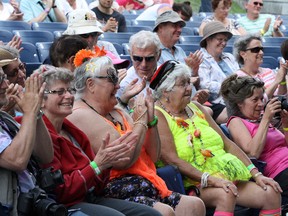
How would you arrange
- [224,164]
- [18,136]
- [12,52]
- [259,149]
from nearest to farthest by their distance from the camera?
[18,136] → [12,52] → [224,164] → [259,149]

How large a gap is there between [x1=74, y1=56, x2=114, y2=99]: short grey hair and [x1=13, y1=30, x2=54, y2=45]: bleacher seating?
348 cm

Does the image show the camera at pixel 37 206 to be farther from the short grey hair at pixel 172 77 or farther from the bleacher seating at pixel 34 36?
the bleacher seating at pixel 34 36

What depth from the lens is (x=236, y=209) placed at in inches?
245

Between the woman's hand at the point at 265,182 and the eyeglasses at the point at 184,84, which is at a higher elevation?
the eyeglasses at the point at 184,84

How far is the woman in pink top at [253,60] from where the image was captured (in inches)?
326

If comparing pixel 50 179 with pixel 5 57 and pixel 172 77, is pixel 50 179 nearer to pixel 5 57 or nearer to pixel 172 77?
pixel 5 57

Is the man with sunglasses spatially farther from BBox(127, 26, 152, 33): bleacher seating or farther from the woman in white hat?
the woman in white hat

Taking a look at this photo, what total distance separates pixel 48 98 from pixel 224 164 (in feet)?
5.31

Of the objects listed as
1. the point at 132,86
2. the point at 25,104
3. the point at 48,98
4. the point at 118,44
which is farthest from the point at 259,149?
the point at 118,44

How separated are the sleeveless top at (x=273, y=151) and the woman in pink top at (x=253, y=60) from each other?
4.90 ft

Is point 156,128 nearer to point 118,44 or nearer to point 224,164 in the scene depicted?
point 224,164

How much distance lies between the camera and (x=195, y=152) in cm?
611

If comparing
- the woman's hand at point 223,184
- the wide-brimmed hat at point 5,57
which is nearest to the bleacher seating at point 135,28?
the woman's hand at point 223,184

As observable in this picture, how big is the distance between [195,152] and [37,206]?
1.93 m
